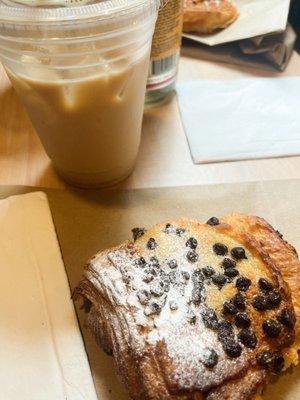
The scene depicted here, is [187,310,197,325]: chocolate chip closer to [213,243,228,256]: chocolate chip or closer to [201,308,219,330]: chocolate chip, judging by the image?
[201,308,219,330]: chocolate chip

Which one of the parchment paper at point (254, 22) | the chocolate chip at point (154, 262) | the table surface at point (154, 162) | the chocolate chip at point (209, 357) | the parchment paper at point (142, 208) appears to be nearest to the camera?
the chocolate chip at point (209, 357)

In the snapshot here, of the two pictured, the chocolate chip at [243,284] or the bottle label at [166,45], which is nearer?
the chocolate chip at [243,284]

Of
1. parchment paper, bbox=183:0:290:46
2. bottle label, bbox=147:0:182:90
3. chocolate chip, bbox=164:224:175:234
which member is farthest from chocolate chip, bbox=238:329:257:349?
parchment paper, bbox=183:0:290:46

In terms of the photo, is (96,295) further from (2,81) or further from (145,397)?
(2,81)

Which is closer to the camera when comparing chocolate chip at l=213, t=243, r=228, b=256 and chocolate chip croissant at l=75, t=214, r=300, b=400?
chocolate chip croissant at l=75, t=214, r=300, b=400

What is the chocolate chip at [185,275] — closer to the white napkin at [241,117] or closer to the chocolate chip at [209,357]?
the chocolate chip at [209,357]

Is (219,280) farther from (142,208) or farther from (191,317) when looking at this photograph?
(142,208)

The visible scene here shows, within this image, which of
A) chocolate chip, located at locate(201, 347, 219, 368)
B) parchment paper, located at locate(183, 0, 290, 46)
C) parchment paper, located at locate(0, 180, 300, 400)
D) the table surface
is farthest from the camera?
parchment paper, located at locate(183, 0, 290, 46)

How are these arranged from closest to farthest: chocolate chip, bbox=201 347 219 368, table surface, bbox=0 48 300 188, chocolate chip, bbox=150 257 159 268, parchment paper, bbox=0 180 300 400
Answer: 1. chocolate chip, bbox=201 347 219 368
2. chocolate chip, bbox=150 257 159 268
3. parchment paper, bbox=0 180 300 400
4. table surface, bbox=0 48 300 188

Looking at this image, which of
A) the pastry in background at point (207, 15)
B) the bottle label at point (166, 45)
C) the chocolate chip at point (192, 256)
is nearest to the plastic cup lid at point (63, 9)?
the bottle label at point (166, 45)

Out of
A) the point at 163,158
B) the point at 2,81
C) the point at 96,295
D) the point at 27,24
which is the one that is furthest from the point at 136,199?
the point at 2,81
